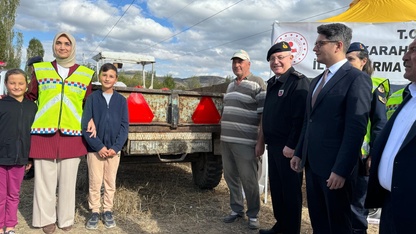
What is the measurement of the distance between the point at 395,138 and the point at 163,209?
308 cm

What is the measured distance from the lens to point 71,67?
3422 mm

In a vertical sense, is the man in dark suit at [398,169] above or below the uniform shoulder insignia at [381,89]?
below

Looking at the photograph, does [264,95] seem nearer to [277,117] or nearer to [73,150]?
[277,117]

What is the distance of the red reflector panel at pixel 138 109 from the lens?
3.87m

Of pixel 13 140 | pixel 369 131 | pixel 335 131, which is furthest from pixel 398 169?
pixel 13 140

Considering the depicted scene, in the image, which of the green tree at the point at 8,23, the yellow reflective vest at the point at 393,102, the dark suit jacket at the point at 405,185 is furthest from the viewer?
the green tree at the point at 8,23

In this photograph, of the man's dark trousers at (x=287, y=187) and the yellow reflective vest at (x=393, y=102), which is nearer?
the yellow reflective vest at (x=393, y=102)

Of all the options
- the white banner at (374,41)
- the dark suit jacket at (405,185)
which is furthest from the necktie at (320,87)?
the white banner at (374,41)

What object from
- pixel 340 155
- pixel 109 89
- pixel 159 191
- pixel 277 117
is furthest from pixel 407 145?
pixel 159 191

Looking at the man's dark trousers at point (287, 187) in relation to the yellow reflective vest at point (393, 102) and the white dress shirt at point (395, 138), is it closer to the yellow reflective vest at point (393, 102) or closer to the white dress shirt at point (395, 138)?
the yellow reflective vest at point (393, 102)

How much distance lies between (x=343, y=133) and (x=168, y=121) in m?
2.24

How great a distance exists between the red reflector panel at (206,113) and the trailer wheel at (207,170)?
1.98ft

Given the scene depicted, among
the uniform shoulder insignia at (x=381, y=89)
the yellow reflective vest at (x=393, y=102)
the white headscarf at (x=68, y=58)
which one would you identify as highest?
the white headscarf at (x=68, y=58)

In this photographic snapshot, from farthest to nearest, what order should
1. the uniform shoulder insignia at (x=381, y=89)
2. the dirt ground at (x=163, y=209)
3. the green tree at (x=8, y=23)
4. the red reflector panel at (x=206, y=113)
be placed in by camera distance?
the green tree at (x=8, y=23)
the red reflector panel at (x=206, y=113)
the dirt ground at (x=163, y=209)
the uniform shoulder insignia at (x=381, y=89)
